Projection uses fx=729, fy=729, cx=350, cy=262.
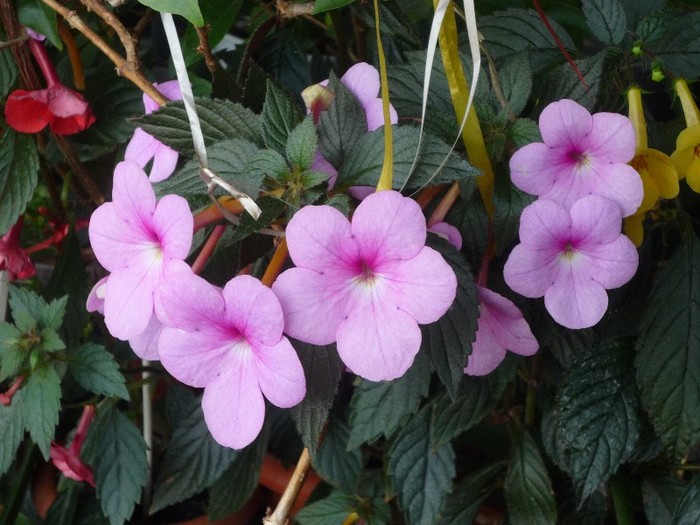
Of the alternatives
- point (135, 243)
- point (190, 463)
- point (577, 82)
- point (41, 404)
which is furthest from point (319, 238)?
point (190, 463)

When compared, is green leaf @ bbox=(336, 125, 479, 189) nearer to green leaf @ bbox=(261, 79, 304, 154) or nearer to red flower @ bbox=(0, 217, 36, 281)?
green leaf @ bbox=(261, 79, 304, 154)

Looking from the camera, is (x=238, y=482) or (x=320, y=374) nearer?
(x=320, y=374)

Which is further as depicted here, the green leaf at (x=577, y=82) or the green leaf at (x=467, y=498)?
the green leaf at (x=467, y=498)

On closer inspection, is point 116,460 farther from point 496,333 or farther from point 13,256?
point 496,333

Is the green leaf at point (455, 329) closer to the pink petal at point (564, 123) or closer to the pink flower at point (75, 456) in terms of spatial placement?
the pink petal at point (564, 123)

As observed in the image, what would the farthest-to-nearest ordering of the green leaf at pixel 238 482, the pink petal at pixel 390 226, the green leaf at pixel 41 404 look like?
the green leaf at pixel 238 482 < the green leaf at pixel 41 404 < the pink petal at pixel 390 226

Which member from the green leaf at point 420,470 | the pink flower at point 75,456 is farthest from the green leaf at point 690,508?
the pink flower at point 75,456

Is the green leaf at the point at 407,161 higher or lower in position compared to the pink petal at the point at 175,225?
higher

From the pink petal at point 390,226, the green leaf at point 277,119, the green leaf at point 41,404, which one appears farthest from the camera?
the green leaf at point 41,404
